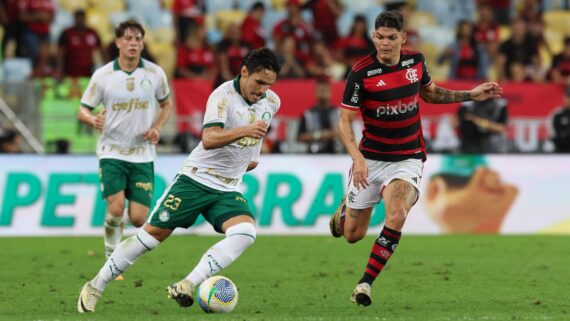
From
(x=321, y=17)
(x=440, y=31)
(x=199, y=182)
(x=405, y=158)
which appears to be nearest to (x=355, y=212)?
(x=405, y=158)

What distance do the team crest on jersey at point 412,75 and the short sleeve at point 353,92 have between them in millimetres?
435

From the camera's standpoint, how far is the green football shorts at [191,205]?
951 cm

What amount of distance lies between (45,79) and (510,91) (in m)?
7.83

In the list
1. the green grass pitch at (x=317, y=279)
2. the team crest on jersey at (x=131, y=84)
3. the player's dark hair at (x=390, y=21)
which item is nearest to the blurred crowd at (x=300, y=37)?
the green grass pitch at (x=317, y=279)

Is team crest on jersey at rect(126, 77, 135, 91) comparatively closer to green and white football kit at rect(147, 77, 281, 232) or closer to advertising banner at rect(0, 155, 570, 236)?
green and white football kit at rect(147, 77, 281, 232)

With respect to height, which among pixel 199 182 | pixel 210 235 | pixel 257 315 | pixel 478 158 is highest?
pixel 199 182

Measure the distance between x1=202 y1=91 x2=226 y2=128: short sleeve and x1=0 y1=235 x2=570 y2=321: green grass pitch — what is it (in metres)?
1.46

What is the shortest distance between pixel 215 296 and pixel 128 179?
12.6 feet

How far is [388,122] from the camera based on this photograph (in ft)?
34.9

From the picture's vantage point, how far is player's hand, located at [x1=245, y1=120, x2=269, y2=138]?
29.2ft

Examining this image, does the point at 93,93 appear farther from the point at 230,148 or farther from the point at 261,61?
the point at 261,61

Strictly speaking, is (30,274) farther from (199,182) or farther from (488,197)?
(488,197)

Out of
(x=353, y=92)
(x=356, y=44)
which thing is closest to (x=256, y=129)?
(x=353, y=92)

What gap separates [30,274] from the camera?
42.3ft
